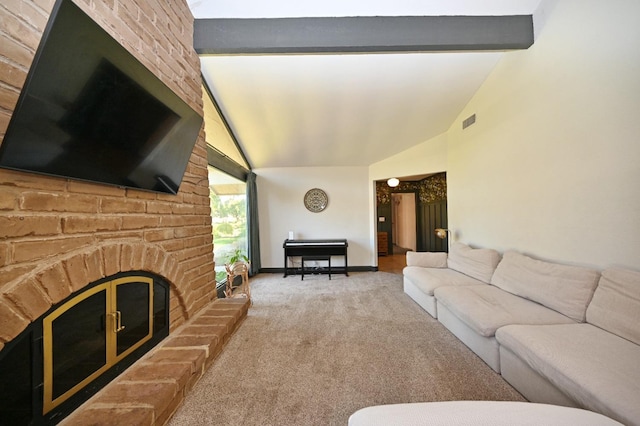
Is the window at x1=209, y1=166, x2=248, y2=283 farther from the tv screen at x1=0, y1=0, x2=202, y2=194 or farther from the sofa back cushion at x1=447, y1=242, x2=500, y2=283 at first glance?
the sofa back cushion at x1=447, y1=242, x2=500, y2=283

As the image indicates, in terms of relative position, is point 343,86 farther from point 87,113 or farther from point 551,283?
point 551,283

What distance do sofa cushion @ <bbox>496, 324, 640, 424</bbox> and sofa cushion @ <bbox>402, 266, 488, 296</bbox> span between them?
1013mm

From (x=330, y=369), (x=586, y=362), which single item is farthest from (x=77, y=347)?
(x=586, y=362)

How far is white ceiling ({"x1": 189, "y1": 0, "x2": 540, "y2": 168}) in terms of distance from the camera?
2213 millimetres

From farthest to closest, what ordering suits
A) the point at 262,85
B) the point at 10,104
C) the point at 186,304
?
the point at 262,85, the point at 186,304, the point at 10,104

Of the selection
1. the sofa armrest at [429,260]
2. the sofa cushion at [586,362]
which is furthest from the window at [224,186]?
the sofa cushion at [586,362]

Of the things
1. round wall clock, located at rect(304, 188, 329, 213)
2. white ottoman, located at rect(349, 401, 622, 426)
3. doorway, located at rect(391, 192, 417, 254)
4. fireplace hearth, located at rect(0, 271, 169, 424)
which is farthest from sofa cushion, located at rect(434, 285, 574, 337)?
doorway, located at rect(391, 192, 417, 254)

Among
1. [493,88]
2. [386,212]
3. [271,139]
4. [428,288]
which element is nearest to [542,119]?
[493,88]

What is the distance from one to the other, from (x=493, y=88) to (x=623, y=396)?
315 cm

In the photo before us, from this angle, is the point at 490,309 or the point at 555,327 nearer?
the point at 555,327

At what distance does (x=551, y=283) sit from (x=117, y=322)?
3185mm

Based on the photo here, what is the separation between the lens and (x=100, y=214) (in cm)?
129

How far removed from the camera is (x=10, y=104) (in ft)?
2.93

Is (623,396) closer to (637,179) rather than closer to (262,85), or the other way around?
(637,179)
